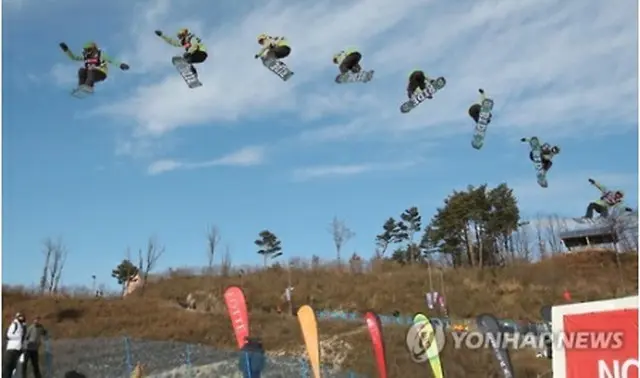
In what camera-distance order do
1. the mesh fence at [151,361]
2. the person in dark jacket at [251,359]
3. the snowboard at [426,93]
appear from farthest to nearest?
the mesh fence at [151,361] → the person in dark jacket at [251,359] → the snowboard at [426,93]

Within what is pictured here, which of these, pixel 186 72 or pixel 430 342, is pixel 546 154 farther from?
pixel 186 72

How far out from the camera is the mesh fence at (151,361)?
20391 mm

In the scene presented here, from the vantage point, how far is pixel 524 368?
22844mm

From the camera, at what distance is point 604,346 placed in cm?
836

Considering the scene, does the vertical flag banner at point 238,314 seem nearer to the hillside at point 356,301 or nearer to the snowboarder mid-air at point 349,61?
the snowboarder mid-air at point 349,61

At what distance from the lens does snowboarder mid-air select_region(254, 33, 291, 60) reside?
1212 centimetres

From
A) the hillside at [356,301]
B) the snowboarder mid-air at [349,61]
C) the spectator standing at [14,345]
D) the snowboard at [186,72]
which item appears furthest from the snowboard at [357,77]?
the hillside at [356,301]

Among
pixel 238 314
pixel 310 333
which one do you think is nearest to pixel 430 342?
pixel 310 333

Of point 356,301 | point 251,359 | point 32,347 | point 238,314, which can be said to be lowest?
point 251,359

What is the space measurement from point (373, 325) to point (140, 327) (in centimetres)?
2283

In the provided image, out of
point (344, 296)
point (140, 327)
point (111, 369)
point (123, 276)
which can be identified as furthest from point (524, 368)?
point (123, 276)

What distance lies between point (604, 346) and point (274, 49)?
25.0ft

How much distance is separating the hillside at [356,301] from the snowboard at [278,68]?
43.9 feet

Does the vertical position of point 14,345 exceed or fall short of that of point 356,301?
it falls short
